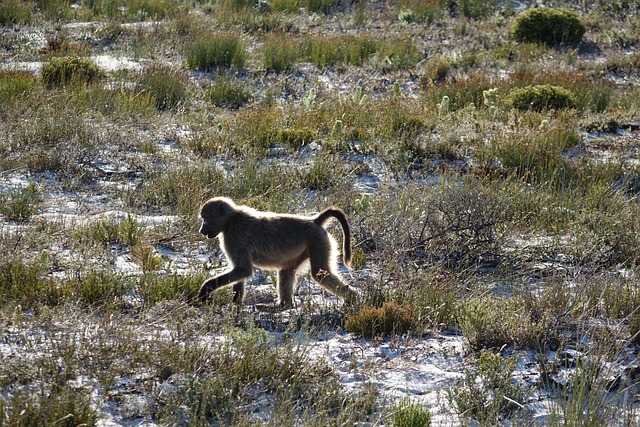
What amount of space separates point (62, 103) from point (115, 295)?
5.70 meters

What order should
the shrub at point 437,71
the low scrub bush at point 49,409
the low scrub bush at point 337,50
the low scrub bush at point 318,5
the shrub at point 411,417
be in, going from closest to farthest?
the low scrub bush at point 49,409 < the shrub at point 411,417 < the shrub at point 437,71 < the low scrub bush at point 337,50 < the low scrub bush at point 318,5

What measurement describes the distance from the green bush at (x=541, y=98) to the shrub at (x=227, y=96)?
4295 mm

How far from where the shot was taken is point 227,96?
12.9 metres

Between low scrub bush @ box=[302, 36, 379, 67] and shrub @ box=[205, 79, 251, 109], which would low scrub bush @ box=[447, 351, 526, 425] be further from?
low scrub bush @ box=[302, 36, 379, 67]

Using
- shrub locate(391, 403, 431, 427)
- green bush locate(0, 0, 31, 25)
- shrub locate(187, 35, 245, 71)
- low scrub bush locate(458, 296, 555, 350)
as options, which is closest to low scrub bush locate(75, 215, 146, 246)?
low scrub bush locate(458, 296, 555, 350)

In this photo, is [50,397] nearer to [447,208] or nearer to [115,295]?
[115,295]

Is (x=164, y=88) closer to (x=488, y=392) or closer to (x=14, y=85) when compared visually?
(x=14, y=85)

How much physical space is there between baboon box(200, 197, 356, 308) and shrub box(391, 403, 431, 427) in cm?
191

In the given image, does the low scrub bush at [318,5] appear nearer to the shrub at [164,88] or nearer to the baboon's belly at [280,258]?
the shrub at [164,88]

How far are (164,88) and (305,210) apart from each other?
4.92 meters

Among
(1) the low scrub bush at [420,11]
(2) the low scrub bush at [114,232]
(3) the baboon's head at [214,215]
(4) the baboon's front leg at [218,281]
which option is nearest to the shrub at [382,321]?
(4) the baboon's front leg at [218,281]

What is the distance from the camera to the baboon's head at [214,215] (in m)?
6.90

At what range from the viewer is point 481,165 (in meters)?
10.6

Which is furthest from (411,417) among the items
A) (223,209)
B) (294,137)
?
(294,137)
